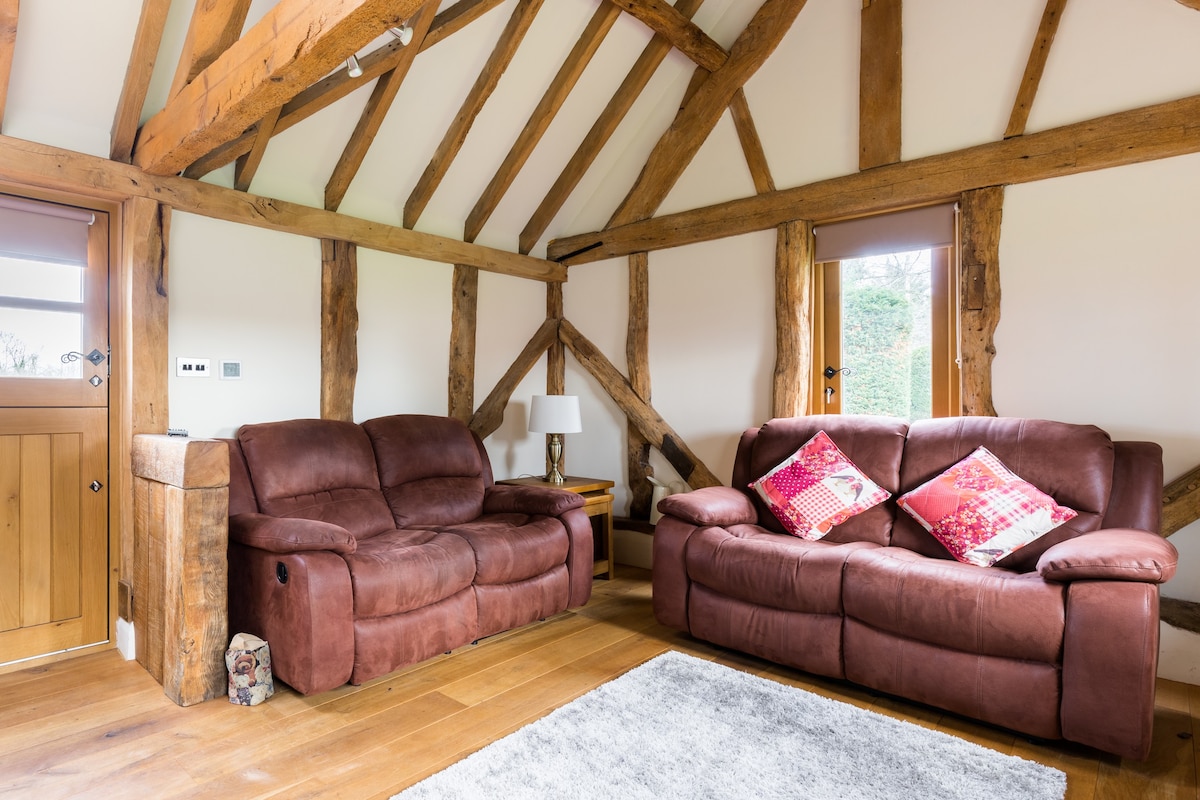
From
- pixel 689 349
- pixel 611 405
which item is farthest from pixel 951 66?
pixel 611 405

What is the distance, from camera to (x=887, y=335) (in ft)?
11.7

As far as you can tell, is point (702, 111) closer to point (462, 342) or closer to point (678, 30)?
point (678, 30)

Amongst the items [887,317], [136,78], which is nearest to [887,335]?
[887,317]

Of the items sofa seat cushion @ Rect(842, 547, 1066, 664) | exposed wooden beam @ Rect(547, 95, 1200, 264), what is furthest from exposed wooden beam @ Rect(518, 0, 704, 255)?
sofa seat cushion @ Rect(842, 547, 1066, 664)

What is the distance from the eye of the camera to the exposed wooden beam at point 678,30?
3.50 m

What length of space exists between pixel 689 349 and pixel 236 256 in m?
2.61

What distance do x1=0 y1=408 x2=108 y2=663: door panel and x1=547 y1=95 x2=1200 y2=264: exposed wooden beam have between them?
10.5 feet

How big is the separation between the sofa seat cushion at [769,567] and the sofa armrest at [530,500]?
0.72 m

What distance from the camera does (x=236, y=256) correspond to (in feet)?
10.9

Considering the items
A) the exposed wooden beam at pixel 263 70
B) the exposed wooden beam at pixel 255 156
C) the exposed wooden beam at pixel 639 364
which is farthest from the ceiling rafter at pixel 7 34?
the exposed wooden beam at pixel 639 364

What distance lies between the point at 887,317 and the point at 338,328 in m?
3.02

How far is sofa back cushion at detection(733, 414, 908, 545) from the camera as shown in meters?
3.01

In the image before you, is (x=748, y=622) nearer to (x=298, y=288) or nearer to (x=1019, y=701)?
(x=1019, y=701)

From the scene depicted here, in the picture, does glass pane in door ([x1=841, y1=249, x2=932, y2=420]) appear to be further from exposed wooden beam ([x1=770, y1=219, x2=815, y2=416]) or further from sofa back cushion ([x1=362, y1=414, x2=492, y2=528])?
sofa back cushion ([x1=362, y1=414, x2=492, y2=528])
